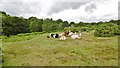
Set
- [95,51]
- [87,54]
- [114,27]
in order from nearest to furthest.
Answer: [87,54], [95,51], [114,27]

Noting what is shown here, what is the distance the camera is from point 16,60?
14.9m

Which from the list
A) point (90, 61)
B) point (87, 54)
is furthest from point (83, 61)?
point (87, 54)

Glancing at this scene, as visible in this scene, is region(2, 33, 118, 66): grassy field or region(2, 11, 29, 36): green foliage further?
region(2, 11, 29, 36): green foliage

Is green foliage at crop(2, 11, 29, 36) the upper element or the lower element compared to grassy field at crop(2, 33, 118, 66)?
upper

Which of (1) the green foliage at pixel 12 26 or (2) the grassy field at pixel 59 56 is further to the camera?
(1) the green foliage at pixel 12 26

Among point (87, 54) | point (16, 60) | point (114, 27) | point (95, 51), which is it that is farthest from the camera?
point (114, 27)

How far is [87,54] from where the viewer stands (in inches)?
631

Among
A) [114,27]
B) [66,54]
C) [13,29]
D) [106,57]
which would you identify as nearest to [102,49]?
[106,57]

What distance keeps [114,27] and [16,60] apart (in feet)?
70.2

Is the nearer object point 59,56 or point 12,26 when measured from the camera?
point 59,56

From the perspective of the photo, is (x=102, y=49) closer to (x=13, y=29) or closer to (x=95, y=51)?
(x=95, y=51)

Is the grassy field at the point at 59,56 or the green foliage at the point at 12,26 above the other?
the green foliage at the point at 12,26

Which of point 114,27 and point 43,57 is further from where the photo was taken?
point 114,27

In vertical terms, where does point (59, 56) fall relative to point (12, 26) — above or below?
below
